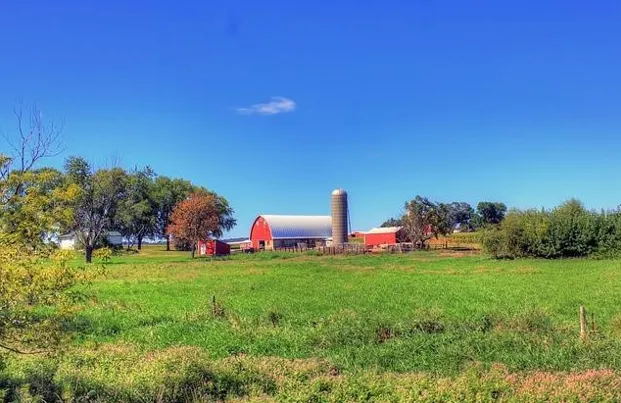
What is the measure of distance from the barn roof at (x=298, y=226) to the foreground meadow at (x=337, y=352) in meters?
74.7

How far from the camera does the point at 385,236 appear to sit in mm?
87562

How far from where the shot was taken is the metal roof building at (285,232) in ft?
320

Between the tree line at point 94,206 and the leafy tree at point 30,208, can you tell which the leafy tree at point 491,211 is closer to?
the tree line at point 94,206

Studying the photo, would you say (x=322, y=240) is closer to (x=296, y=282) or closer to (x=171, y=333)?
(x=296, y=282)

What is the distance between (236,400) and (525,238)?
4788 cm

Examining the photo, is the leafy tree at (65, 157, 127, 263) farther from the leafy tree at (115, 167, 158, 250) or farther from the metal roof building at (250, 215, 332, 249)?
the metal roof building at (250, 215, 332, 249)

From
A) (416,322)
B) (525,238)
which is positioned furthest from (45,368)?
(525,238)

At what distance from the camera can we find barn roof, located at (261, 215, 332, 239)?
324 ft

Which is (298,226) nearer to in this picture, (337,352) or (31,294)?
(337,352)

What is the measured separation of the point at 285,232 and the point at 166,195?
23.1 meters

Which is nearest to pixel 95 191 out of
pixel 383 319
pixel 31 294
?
pixel 383 319

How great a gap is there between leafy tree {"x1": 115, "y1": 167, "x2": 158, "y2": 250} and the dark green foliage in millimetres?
55578

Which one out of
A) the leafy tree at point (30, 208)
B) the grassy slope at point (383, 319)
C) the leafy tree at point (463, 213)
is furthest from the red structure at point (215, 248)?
the leafy tree at point (463, 213)

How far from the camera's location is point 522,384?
27.7 feet
